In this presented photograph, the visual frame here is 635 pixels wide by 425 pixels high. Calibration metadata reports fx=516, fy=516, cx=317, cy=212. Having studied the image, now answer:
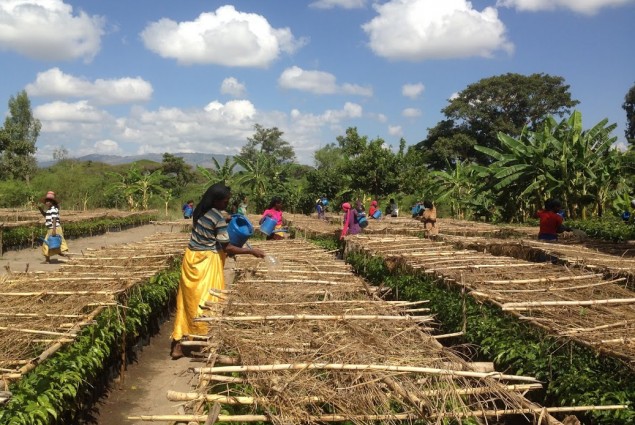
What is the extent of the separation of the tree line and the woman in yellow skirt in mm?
14721

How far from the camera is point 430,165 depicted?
136ft

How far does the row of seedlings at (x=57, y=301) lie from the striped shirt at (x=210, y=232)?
102 centimetres

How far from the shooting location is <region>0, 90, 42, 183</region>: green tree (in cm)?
3291

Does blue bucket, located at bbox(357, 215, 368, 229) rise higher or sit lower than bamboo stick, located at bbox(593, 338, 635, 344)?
higher

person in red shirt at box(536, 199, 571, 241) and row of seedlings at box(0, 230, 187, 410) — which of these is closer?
row of seedlings at box(0, 230, 187, 410)

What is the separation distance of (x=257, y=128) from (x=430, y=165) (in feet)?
94.5

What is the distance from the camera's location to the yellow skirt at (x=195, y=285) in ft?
18.2

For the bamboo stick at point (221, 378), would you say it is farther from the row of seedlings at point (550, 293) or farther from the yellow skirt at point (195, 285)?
the row of seedlings at point (550, 293)

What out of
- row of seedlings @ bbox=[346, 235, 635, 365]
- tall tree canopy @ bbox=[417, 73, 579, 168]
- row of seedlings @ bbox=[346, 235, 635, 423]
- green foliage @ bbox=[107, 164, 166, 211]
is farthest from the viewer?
tall tree canopy @ bbox=[417, 73, 579, 168]

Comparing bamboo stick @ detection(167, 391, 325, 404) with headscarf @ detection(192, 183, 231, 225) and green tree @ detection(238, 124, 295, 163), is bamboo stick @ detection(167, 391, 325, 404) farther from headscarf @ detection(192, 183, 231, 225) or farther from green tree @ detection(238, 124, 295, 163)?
green tree @ detection(238, 124, 295, 163)

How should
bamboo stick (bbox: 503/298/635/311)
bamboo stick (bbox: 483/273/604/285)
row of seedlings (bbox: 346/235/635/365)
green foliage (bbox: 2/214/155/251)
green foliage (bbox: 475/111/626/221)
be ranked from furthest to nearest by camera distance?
green foliage (bbox: 475/111/626/221) < green foliage (bbox: 2/214/155/251) < bamboo stick (bbox: 483/273/604/285) < bamboo stick (bbox: 503/298/635/311) < row of seedlings (bbox: 346/235/635/365)

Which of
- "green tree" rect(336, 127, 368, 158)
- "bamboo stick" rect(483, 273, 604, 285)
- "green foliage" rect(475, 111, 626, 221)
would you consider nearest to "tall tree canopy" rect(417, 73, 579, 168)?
"green tree" rect(336, 127, 368, 158)

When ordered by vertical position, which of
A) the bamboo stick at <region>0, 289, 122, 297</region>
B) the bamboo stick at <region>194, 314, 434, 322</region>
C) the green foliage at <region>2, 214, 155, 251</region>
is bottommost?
the green foliage at <region>2, 214, 155, 251</region>

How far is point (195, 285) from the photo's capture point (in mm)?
5562
